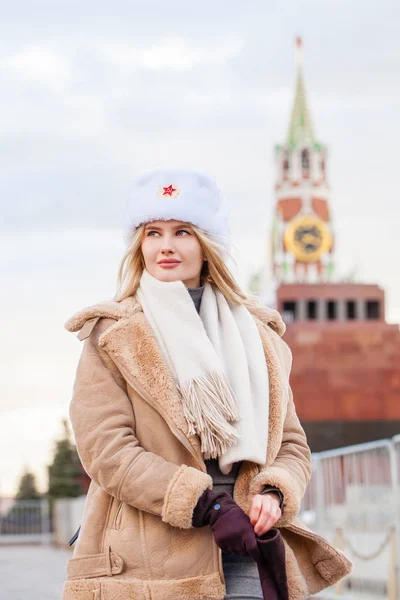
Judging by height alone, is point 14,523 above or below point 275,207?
below

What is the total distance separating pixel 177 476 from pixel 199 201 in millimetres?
814

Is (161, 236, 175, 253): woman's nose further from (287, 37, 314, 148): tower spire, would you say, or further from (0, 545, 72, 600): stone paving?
(287, 37, 314, 148): tower spire

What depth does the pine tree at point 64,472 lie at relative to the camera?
33469 mm

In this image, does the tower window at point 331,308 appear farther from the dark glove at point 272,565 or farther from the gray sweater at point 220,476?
the dark glove at point 272,565

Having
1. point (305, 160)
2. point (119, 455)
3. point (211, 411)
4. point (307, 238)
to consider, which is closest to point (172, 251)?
point (211, 411)

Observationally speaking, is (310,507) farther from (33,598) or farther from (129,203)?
(129,203)

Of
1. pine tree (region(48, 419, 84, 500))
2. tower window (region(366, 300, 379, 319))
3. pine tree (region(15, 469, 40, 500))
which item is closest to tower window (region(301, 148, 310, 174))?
tower window (region(366, 300, 379, 319))

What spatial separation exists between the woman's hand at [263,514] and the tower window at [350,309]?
43131 millimetres

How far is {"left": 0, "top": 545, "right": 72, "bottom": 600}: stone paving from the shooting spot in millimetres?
11133

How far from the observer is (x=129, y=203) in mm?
3033

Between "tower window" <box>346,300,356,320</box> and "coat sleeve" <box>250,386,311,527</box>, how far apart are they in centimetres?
4274

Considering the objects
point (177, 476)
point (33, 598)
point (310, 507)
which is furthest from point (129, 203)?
point (310, 507)

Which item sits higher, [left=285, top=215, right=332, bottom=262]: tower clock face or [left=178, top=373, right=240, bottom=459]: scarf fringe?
[left=285, top=215, right=332, bottom=262]: tower clock face

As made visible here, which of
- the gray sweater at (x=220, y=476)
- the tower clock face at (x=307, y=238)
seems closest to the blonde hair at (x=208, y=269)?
the gray sweater at (x=220, y=476)
